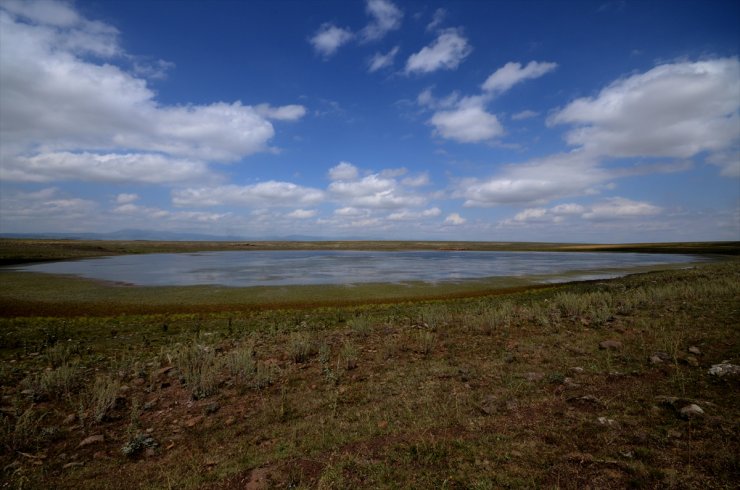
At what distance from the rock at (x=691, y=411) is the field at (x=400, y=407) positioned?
3 centimetres

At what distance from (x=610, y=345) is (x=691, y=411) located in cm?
469

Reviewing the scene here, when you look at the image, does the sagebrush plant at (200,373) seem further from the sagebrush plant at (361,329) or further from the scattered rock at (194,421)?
the sagebrush plant at (361,329)

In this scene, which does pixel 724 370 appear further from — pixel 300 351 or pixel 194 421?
pixel 194 421

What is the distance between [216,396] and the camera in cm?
906

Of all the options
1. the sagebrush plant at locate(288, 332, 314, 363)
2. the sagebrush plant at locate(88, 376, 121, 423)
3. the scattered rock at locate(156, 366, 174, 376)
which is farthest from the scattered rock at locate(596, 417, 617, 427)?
the scattered rock at locate(156, 366, 174, 376)

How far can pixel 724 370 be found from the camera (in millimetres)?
7785

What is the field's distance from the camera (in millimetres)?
5461

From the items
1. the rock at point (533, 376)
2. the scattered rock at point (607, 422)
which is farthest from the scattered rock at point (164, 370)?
the scattered rock at point (607, 422)

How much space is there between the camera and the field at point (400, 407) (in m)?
5.46

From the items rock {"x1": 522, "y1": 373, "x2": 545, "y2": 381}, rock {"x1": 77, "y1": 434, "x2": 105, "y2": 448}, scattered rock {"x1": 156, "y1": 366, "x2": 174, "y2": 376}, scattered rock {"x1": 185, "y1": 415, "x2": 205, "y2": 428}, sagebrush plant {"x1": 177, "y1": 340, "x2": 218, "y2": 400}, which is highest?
rock {"x1": 522, "y1": 373, "x2": 545, "y2": 381}

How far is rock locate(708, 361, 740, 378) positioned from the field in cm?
12

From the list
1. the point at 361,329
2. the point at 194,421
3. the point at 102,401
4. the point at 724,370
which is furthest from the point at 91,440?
the point at 724,370

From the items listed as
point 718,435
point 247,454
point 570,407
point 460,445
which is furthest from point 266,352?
point 718,435

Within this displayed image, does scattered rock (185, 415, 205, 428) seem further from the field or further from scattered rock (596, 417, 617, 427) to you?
scattered rock (596, 417, 617, 427)
